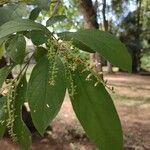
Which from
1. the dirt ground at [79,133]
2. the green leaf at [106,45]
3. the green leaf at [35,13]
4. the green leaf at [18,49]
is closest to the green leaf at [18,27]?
the green leaf at [106,45]

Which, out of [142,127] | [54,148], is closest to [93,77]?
[54,148]

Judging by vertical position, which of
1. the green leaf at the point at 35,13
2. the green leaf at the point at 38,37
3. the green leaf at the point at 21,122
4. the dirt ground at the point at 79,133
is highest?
the green leaf at the point at 35,13

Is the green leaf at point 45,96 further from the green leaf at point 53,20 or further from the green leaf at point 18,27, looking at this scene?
the green leaf at point 53,20

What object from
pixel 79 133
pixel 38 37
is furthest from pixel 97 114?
pixel 79 133

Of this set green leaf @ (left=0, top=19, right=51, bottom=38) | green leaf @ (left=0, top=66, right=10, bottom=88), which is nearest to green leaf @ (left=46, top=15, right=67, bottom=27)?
green leaf @ (left=0, top=66, right=10, bottom=88)

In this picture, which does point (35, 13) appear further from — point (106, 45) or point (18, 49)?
point (106, 45)

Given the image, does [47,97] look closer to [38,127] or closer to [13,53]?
[38,127]
